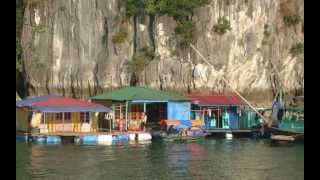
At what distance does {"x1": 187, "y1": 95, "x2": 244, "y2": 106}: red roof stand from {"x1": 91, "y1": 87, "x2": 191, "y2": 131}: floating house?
993 mm

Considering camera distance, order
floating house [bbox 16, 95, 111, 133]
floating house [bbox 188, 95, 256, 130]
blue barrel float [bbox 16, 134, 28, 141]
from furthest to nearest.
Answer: floating house [bbox 188, 95, 256, 130] < floating house [bbox 16, 95, 111, 133] < blue barrel float [bbox 16, 134, 28, 141]

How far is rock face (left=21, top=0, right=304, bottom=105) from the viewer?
5175cm

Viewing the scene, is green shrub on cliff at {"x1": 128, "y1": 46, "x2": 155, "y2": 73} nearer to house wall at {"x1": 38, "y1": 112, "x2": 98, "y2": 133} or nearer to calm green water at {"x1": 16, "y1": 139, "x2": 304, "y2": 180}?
house wall at {"x1": 38, "y1": 112, "x2": 98, "y2": 133}

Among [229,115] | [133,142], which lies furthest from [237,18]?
[133,142]

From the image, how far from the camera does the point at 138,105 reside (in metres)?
45.8

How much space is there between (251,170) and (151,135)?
15.5 meters

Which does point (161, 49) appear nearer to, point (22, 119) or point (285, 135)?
point (22, 119)

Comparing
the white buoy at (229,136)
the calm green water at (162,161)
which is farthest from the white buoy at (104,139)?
the white buoy at (229,136)

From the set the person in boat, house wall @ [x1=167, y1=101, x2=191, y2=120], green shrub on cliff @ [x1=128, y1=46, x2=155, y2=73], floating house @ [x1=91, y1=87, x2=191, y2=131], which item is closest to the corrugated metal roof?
floating house @ [x1=91, y1=87, x2=191, y2=131]

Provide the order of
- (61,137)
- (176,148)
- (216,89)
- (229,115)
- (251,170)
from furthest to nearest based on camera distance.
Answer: (216,89), (229,115), (61,137), (176,148), (251,170)

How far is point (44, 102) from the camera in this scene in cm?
4062

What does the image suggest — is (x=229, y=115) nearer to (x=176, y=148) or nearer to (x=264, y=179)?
(x=176, y=148)

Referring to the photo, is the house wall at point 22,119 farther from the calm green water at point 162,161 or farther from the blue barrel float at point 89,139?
the blue barrel float at point 89,139

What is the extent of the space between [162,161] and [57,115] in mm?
13523
